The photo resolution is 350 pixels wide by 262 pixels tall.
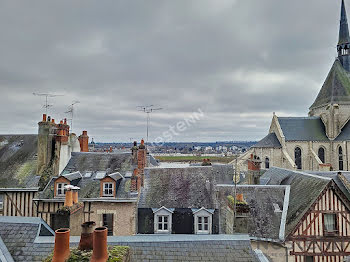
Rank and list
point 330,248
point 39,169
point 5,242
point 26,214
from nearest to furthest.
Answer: point 5,242, point 330,248, point 26,214, point 39,169

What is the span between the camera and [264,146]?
3244 centimetres

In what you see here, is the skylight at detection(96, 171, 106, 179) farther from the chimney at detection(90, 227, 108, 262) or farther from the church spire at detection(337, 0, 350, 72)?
the church spire at detection(337, 0, 350, 72)

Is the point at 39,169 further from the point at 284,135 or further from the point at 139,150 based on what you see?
the point at 284,135

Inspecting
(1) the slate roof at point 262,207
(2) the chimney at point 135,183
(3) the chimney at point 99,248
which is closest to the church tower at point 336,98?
(1) the slate roof at point 262,207

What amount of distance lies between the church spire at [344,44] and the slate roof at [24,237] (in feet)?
144

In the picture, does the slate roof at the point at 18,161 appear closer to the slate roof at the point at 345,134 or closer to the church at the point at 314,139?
the church at the point at 314,139

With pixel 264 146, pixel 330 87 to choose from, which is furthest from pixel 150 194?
pixel 330 87

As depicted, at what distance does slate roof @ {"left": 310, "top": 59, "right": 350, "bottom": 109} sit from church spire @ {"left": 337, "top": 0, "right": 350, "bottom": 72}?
199cm

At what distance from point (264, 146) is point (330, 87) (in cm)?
1282

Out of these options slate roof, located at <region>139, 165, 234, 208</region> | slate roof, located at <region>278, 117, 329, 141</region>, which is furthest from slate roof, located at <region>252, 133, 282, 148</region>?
slate roof, located at <region>139, 165, 234, 208</region>

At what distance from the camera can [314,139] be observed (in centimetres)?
3284

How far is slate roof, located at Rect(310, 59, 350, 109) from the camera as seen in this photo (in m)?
33.6

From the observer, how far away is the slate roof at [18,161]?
13.5 metres

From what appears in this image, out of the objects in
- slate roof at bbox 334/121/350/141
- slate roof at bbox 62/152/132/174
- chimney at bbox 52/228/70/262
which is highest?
slate roof at bbox 334/121/350/141
